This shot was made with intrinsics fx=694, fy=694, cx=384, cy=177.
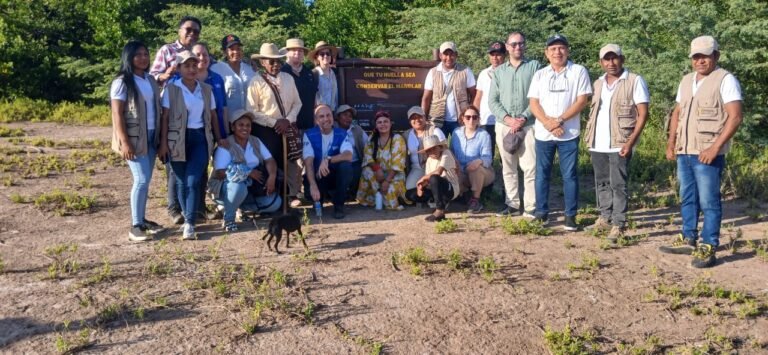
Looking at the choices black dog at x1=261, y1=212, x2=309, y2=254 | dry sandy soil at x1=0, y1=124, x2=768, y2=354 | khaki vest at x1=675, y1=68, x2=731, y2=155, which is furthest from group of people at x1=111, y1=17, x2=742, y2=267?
black dog at x1=261, y1=212, x2=309, y2=254

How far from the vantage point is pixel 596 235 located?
6.43 m

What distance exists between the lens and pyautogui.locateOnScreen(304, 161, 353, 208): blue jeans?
724cm

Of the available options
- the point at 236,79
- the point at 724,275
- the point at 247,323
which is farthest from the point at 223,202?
the point at 724,275

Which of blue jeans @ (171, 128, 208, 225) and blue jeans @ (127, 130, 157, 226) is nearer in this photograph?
blue jeans @ (127, 130, 157, 226)

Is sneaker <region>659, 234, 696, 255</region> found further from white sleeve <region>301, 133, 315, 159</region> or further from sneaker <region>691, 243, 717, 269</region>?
white sleeve <region>301, 133, 315, 159</region>

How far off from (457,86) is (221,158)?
2.70m

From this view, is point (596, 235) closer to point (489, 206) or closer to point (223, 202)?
point (489, 206)

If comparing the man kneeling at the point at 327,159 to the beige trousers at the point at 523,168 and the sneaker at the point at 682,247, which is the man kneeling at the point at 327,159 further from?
the sneaker at the point at 682,247

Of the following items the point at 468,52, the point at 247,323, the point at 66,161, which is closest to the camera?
the point at 247,323

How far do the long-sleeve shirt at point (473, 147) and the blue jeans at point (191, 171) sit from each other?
8.89 feet

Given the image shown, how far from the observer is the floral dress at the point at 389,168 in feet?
24.5

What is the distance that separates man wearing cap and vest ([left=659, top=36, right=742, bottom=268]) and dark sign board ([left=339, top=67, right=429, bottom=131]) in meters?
3.17

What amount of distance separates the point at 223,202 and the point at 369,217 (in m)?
1.51

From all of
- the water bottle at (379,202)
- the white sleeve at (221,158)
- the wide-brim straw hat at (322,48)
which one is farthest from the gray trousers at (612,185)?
the white sleeve at (221,158)
